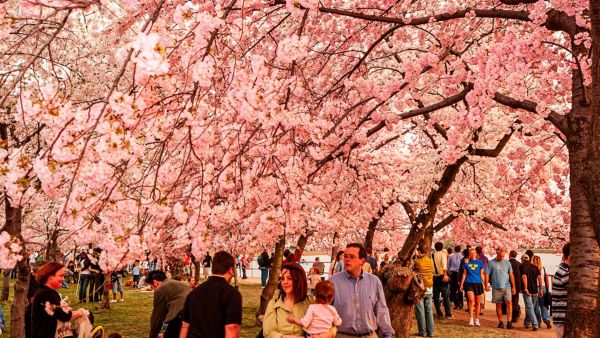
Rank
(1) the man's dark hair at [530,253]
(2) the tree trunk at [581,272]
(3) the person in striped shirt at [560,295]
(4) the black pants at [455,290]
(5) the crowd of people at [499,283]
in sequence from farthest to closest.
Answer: (4) the black pants at [455,290]
(1) the man's dark hair at [530,253]
(5) the crowd of people at [499,283]
(3) the person in striped shirt at [560,295]
(2) the tree trunk at [581,272]

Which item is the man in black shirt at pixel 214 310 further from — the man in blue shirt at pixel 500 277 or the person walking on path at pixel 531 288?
the person walking on path at pixel 531 288

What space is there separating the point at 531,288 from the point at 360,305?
9316mm

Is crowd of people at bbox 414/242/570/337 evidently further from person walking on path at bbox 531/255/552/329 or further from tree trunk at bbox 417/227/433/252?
tree trunk at bbox 417/227/433/252

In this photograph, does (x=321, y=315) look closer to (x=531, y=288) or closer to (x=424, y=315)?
(x=424, y=315)

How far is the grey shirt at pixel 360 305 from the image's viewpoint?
5234mm

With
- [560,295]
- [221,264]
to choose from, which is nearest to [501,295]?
[560,295]

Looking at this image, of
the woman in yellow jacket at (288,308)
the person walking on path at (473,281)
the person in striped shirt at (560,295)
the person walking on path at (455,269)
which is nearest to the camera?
the woman in yellow jacket at (288,308)

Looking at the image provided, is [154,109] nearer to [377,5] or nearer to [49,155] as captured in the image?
[49,155]

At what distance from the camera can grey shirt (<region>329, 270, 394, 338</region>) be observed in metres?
5.23

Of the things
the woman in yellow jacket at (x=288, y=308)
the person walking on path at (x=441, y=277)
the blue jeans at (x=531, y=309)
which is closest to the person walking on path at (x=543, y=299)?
the blue jeans at (x=531, y=309)

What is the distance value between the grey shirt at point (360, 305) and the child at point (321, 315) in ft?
0.44

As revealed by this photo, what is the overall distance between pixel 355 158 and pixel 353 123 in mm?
2347

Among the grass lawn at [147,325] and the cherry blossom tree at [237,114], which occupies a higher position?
the cherry blossom tree at [237,114]

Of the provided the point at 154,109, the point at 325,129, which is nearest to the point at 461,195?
the point at 325,129
